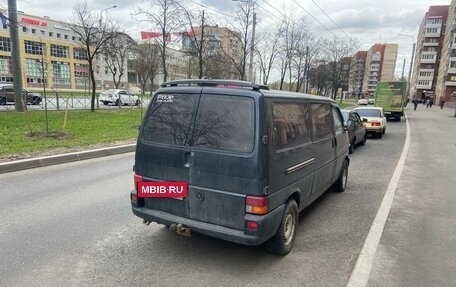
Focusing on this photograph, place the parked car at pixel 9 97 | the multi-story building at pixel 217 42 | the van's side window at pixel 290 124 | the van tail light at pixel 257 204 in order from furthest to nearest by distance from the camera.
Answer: the multi-story building at pixel 217 42, the parked car at pixel 9 97, the van's side window at pixel 290 124, the van tail light at pixel 257 204

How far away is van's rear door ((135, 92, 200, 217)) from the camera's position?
3.61 m

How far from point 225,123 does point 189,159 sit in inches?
21.3

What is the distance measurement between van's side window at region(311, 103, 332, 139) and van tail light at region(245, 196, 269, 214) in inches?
63.9

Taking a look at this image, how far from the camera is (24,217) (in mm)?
4676

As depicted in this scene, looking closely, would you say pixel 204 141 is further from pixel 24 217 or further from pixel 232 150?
pixel 24 217

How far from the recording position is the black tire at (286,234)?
12.2ft

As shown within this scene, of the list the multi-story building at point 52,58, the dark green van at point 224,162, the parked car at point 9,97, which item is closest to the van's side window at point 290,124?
the dark green van at point 224,162

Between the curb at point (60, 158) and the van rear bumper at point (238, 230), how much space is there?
518 cm

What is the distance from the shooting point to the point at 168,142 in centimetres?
371

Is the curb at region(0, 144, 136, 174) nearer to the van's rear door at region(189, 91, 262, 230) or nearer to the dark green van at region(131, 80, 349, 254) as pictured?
the dark green van at region(131, 80, 349, 254)

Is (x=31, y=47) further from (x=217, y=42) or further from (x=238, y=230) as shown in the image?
(x=238, y=230)

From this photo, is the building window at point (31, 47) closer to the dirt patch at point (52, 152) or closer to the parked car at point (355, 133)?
the dirt patch at point (52, 152)

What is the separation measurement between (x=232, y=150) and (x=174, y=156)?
681 mm

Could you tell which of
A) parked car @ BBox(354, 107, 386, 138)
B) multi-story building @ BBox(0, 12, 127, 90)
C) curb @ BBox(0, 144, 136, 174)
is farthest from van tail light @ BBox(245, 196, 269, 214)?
multi-story building @ BBox(0, 12, 127, 90)
